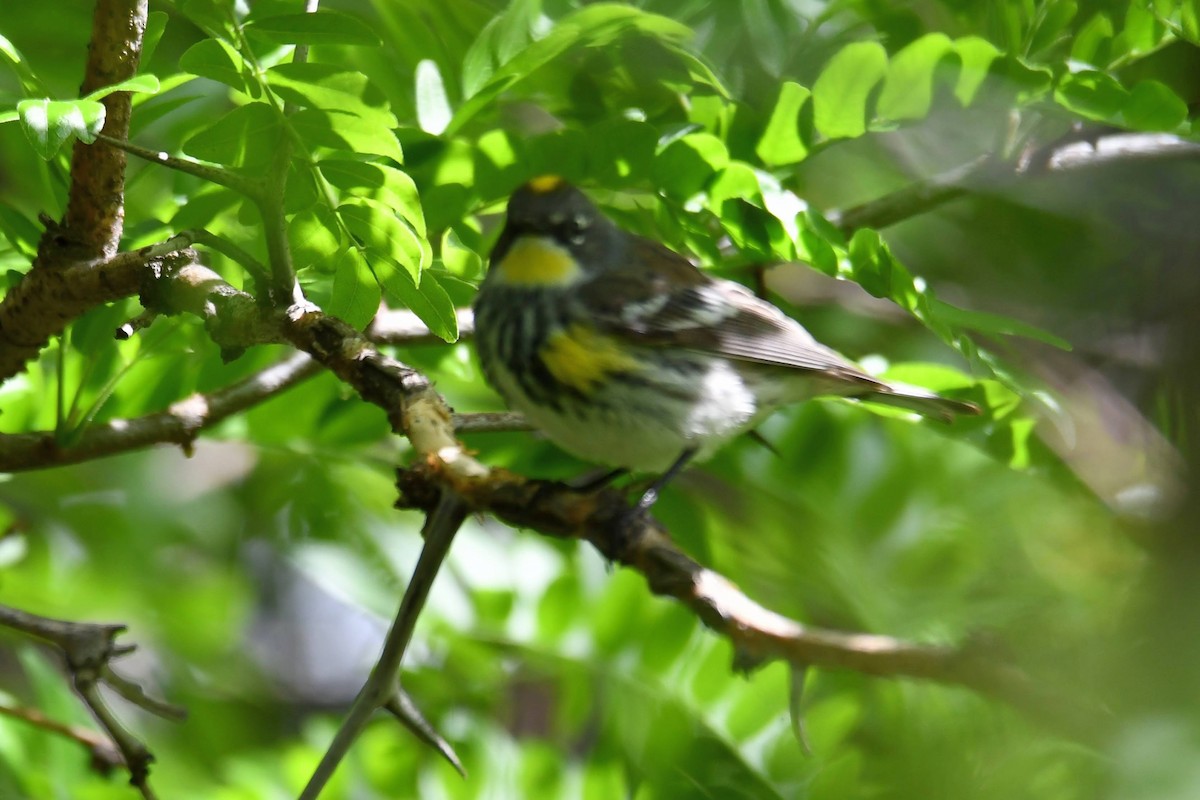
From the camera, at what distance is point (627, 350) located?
7.30 ft

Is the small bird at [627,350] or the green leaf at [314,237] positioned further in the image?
the small bird at [627,350]

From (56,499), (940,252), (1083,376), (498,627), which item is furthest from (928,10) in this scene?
(56,499)

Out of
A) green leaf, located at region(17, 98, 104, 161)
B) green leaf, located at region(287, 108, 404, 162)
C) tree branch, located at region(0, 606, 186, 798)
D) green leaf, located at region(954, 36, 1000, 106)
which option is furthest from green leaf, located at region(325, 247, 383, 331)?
green leaf, located at region(954, 36, 1000, 106)

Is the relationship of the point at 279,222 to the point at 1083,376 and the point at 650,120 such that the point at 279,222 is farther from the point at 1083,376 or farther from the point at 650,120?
the point at 1083,376

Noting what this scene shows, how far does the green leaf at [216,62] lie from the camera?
4.57ft

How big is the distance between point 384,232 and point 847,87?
78 centimetres

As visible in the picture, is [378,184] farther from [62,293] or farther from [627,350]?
[627,350]

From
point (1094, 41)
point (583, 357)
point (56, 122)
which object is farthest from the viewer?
point (583, 357)

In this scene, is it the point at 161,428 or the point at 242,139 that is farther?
the point at 161,428

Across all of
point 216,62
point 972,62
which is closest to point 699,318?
point 972,62

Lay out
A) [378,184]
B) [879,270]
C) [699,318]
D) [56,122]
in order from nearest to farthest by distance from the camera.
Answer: [56,122]
[378,184]
[879,270]
[699,318]

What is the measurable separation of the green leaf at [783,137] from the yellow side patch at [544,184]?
321mm

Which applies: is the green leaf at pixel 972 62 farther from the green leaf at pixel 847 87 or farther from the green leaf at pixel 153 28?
the green leaf at pixel 153 28

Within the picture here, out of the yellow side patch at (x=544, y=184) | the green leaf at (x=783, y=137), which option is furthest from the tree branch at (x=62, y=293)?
the green leaf at (x=783, y=137)
